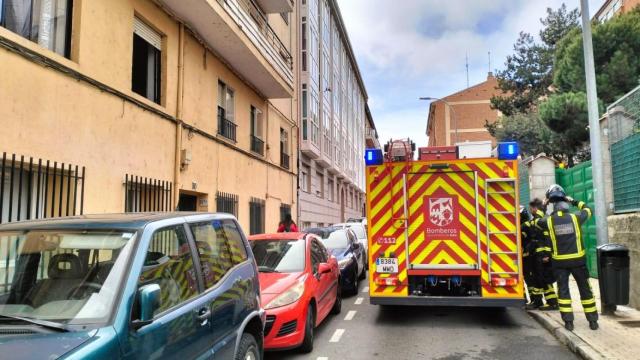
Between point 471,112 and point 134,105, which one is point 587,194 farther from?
point 471,112

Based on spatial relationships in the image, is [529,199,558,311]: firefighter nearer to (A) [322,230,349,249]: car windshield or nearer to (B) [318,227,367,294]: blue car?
(B) [318,227,367,294]: blue car

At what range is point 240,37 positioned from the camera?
12.3 m

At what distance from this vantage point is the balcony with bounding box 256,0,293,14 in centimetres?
1667

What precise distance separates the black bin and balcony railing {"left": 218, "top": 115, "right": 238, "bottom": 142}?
9.48m

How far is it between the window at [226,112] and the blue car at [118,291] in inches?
387

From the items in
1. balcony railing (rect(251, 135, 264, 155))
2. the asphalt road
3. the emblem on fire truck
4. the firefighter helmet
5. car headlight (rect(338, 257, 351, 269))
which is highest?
balcony railing (rect(251, 135, 264, 155))

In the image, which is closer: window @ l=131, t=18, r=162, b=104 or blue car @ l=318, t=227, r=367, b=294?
window @ l=131, t=18, r=162, b=104

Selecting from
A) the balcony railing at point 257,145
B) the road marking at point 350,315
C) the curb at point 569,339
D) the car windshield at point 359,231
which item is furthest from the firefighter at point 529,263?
the balcony railing at point 257,145

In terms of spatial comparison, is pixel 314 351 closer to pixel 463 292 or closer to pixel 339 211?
pixel 463 292

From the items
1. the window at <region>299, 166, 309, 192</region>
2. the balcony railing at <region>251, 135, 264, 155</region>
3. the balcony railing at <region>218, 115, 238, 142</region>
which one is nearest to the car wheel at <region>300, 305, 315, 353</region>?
the balcony railing at <region>218, 115, 238, 142</region>

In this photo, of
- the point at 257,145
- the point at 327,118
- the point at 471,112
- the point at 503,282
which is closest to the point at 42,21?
the point at 503,282

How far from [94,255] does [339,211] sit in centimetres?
3360

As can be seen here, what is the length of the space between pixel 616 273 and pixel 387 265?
3.30 metres

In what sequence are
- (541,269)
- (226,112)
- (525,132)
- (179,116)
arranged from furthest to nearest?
(525,132) → (226,112) → (179,116) → (541,269)
